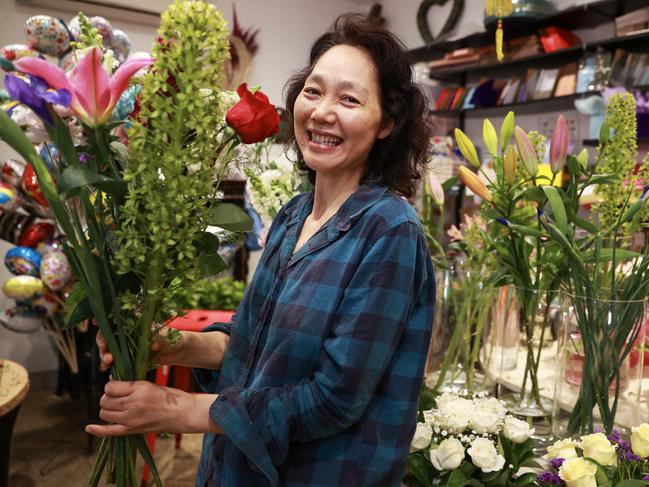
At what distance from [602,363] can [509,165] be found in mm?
436

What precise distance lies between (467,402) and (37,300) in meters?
2.26

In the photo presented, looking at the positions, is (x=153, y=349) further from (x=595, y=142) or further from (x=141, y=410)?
(x=595, y=142)

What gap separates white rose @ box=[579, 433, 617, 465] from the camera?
3.36ft

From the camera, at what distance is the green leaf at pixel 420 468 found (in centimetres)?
113

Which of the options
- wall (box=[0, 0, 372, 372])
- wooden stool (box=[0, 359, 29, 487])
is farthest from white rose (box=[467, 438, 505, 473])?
wall (box=[0, 0, 372, 372])

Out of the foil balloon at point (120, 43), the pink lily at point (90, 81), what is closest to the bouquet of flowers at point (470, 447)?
the pink lily at point (90, 81)

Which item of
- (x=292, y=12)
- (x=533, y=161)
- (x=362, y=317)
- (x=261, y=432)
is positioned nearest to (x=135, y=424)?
(x=261, y=432)

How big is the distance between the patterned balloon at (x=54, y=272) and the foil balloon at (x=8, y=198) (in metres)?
0.30

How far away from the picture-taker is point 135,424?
83cm

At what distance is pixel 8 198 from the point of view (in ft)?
9.31

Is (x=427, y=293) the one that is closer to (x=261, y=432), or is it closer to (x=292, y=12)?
(x=261, y=432)

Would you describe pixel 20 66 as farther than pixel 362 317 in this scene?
No

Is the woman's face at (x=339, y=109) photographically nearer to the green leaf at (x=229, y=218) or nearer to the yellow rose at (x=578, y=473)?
the green leaf at (x=229, y=218)

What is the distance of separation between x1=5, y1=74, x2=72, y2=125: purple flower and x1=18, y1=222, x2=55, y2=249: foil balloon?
2387mm
